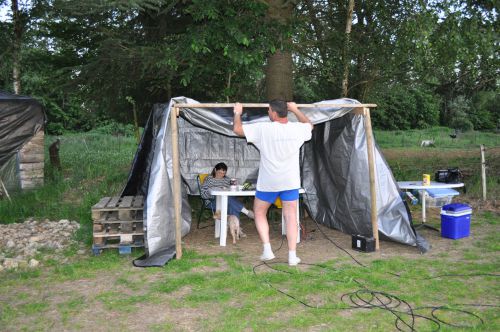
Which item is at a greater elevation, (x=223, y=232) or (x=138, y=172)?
(x=138, y=172)

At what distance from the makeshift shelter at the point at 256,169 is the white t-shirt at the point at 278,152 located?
0.87 metres

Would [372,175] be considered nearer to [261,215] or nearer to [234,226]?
[261,215]

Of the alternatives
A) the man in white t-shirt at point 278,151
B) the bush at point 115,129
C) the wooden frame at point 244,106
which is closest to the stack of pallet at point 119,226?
the wooden frame at point 244,106

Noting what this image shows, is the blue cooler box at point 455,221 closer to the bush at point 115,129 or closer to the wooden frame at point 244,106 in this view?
the wooden frame at point 244,106

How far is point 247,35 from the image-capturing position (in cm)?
754

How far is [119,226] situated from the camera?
19.7 ft

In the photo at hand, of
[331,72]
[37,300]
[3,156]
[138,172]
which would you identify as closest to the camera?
[37,300]

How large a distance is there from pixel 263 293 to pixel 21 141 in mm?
6344

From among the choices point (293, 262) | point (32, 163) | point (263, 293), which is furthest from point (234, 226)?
point (32, 163)

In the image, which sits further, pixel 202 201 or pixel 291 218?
pixel 202 201

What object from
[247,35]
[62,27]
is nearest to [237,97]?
[247,35]

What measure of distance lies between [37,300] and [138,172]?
3.08 metres

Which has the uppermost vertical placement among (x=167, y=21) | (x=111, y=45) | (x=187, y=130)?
(x=167, y=21)

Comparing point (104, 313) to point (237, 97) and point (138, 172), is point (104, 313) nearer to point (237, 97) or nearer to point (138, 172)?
point (138, 172)
